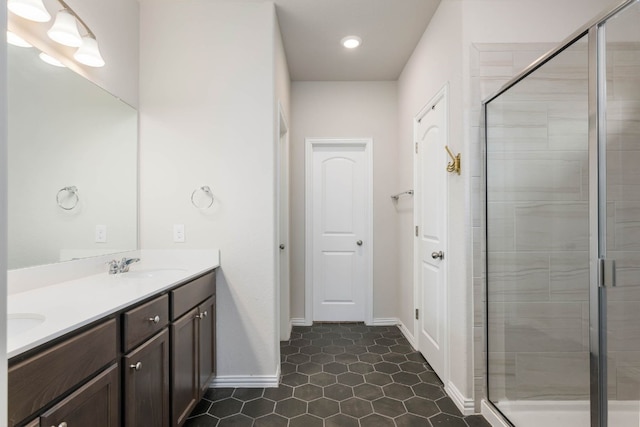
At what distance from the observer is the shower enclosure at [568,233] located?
47.5 inches

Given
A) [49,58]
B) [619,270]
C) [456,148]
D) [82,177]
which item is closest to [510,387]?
[619,270]

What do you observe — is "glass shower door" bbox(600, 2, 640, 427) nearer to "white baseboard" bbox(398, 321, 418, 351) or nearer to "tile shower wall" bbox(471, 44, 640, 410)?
"tile shower wall" bbox(471, 44, 640, 410)

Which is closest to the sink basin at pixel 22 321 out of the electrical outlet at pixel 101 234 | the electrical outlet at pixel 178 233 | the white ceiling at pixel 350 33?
the electrical outlet at pixel 101 234

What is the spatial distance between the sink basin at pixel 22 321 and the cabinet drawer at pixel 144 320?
0.25m

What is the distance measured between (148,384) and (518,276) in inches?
76.2

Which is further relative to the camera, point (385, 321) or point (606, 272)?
point (385, 321)

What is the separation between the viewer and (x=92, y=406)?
1004 millimetres

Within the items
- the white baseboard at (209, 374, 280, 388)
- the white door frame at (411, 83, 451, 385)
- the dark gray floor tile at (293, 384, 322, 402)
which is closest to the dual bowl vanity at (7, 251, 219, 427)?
the white baseboard at (209, 374, 280, 388)

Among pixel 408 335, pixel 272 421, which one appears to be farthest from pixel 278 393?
pixel 408 335

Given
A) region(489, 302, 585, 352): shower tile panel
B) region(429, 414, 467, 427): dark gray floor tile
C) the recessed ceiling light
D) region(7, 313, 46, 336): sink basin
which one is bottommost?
region(429, 414, 467, 427): dark gray floor tile

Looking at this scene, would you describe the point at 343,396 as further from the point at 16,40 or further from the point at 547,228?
the point at 16,40

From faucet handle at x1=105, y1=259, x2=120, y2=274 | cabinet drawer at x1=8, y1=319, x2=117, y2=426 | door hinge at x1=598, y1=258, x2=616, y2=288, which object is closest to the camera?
cabinet drawer at x1=8, y1=319, x2=117, y2=426

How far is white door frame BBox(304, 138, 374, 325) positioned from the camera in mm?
3359

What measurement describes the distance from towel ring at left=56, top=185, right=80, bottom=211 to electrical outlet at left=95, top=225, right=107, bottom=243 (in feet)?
0.67
